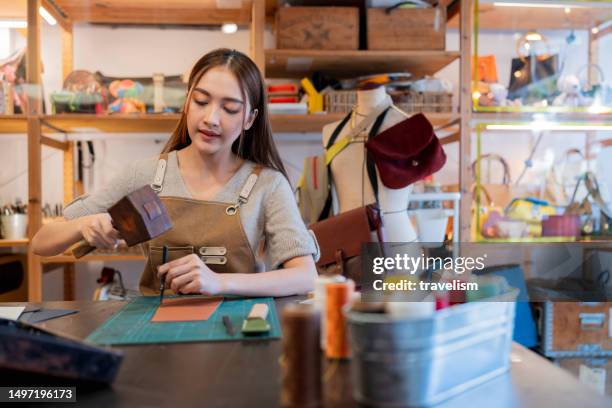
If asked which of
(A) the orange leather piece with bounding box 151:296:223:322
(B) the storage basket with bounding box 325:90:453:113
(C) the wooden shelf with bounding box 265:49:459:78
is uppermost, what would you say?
(C) the wooden shelf with bounding box 265:49:459:78

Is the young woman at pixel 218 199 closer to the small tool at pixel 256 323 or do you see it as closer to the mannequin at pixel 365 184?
the small tool at pixel 256 323

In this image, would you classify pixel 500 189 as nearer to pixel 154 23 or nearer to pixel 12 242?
pixel 154 23

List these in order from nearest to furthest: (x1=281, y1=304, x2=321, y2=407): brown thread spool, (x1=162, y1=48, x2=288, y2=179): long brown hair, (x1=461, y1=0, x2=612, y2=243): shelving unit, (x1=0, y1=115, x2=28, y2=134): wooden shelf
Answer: (x1=281, y1=304, x2=321, y2=407): brown thread spool < (x1=162, y1=48, x2=288, y2=179): long brown hair < (x1=0, y1=115, x2=28, y2=134): wooden shelf < (x1=461, y1=0, x2=612, y2=243): shelving unit

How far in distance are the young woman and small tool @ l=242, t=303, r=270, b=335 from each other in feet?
0.99

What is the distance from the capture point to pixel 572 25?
326cm

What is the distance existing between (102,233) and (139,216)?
171 millimetres

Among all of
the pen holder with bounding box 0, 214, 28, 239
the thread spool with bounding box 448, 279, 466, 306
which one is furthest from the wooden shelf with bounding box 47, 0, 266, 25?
the thread spool with bounding box 448, 279, 466, 306

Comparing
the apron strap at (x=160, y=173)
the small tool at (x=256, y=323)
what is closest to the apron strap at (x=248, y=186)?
the apron strap at (x=160, y=173)

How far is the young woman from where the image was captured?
1.52m

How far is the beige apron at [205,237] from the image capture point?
1.52m

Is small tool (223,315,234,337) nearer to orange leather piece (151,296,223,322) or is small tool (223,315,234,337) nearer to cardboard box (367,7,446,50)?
orange leather piece (151,296,223,322)

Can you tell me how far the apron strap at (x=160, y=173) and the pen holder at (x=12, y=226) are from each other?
5.22 ft

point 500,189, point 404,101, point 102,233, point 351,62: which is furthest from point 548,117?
point 102,233

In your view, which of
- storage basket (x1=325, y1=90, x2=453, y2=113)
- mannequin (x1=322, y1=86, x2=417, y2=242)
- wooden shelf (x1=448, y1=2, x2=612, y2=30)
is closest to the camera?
mannequin (x1=322, y1=86, x2=417, y2=242)
